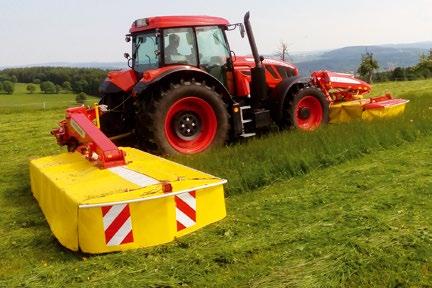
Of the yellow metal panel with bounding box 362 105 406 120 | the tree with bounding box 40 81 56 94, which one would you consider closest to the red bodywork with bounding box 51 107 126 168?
the yellow metal panel with bounding box 362 105 406 120

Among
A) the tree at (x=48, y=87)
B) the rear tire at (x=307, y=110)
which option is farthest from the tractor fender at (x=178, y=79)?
the tree at (x=48, y=87)

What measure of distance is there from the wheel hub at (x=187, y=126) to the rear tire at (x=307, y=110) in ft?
5.50

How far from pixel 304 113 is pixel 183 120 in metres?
2.31

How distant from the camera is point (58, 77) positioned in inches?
1721

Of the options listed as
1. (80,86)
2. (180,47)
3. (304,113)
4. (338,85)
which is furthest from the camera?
(80,86)

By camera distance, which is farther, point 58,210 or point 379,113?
point 379,113

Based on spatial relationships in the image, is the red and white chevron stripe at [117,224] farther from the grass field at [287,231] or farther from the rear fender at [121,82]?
→ the rear fender at [121,82]

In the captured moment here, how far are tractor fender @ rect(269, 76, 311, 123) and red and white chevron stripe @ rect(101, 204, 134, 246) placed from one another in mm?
4566

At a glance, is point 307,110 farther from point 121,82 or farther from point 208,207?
point 208,207

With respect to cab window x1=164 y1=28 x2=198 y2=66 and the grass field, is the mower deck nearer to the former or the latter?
the grass field

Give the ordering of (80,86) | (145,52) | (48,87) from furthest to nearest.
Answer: (48,87), (80,86), (145,52)

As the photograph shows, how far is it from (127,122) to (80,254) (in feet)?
12.5

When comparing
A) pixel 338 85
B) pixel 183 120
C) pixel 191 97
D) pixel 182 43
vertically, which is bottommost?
pixel 183 120

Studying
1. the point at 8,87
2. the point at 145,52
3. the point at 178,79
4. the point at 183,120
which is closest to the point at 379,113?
the point at 183,120
